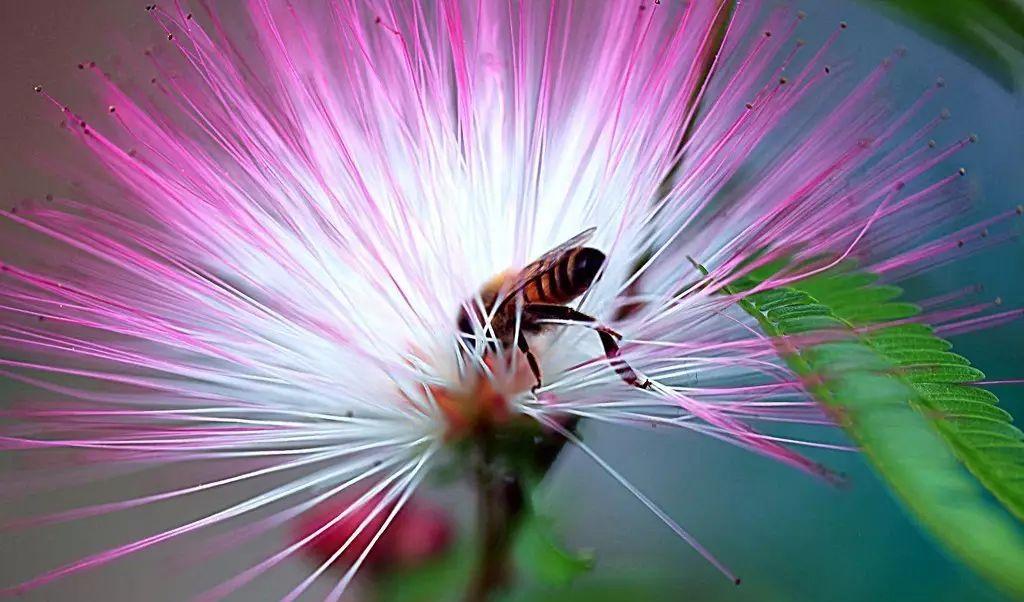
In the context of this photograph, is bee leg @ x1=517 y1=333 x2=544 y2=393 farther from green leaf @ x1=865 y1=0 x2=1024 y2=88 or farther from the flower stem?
green leaf @ x1=865 y1=0 x2=1024 y2=88

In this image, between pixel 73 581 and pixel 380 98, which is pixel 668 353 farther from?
pixel 73 581

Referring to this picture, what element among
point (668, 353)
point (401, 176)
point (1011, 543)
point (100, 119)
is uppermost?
point (100, 119)


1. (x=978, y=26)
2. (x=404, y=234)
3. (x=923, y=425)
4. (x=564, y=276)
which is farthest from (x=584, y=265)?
(x=978, y=26)

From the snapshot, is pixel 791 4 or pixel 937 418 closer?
pixel 937 418

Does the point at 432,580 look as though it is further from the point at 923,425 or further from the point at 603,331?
the point at 923,425

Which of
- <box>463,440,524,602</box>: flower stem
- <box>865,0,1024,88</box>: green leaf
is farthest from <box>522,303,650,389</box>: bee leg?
<box>865,0,1024,88</box>: green leaf

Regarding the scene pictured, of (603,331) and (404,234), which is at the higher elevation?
(404,234)

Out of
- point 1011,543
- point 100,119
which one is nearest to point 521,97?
point 100,119

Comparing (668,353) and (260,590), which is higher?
(668,353)
